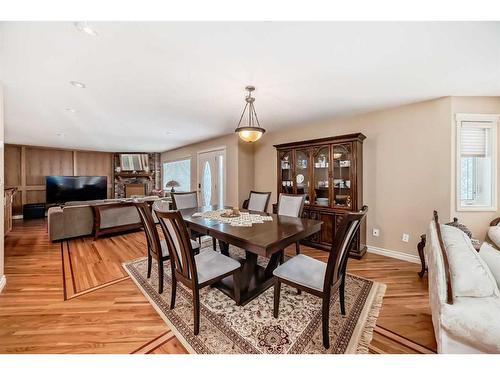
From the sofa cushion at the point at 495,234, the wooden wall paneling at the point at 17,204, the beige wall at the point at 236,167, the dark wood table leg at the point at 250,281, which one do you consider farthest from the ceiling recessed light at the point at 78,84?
the wooden wall paneling at the point at 17,204

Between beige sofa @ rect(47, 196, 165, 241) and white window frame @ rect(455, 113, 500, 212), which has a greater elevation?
white window frame @ rect(455, 113, 500, 212)

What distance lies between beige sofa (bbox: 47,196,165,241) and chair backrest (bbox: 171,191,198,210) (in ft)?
5.60

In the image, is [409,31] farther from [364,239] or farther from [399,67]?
[364,239]

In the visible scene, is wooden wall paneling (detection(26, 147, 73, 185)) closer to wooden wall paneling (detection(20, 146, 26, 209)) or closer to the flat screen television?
wooden wall paneling (detection(20, 146, 26, 209))

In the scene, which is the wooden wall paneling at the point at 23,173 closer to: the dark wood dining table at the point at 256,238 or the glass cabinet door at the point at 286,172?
the dark wood dining table at the point at 256,238

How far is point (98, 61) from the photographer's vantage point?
1866 millimetres

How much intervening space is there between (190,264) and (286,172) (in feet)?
9.74

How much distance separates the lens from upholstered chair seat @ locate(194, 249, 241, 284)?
1765mm

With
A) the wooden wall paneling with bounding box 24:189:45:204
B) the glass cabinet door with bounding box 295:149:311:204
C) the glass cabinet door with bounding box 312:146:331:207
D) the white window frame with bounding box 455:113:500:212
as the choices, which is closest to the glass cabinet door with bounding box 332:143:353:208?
the glass cabinet door with bounding box 312:146:331:207

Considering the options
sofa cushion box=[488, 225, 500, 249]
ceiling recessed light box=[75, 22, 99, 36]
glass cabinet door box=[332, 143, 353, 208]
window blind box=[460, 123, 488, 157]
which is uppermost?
ceiling recessed light box=[75, 22, 99, 36]

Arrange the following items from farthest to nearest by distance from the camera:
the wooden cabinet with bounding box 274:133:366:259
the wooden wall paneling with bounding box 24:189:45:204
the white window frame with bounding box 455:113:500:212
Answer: the wooden wall paneling with bounding box 24:189:45:204 < the wooden cabinet with bounding box 274:133:366:259 < the white window frame with bounding box 455:113:500:212

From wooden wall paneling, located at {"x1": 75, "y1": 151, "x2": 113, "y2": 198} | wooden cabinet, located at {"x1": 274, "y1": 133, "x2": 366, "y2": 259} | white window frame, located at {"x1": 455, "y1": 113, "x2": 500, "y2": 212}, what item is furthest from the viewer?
wooden wall paneling, located at {"x1": 75, "y1": 151, "x2": 113, "y2": 198}

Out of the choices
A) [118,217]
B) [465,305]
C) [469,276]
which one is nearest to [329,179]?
[469,276]

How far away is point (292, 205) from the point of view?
3008 millimetres
